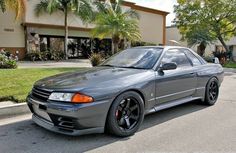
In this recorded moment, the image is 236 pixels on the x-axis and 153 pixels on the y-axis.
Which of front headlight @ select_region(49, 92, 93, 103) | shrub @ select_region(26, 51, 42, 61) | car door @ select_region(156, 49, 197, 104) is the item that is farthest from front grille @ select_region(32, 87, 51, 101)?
shrub @ select_region(26, 51, 42, 61)

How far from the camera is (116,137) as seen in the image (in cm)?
448

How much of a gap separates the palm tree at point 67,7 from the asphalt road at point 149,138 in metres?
17.9

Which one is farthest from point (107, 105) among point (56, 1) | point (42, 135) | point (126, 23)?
point (56, 1)

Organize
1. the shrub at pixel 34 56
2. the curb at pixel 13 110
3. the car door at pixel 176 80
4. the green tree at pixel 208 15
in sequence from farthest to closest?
the green tree at pixel 208 15, the shrub at pixel 34 56, the curb at pixel 13 110, the car door at pixel 176 80

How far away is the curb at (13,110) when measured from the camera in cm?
559

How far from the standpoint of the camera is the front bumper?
13.1 feet

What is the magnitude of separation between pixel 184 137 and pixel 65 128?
1.97 metres

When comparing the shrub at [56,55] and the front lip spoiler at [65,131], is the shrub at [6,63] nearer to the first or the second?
the front lip spoiler at [65,131]

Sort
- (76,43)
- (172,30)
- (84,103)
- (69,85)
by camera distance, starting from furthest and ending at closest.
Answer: (172,30), (76,43), (69,85), (84,103)

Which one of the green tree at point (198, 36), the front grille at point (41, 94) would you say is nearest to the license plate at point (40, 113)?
the front grille at point (41, 94)

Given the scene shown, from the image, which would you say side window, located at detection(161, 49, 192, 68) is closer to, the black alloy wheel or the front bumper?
the black alloy wheel

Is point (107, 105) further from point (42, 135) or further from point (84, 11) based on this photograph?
point (84, 11)

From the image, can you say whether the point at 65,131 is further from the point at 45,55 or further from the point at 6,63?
the point at 45,55

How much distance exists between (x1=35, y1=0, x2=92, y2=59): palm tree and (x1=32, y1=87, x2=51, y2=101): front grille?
18.1 metres
